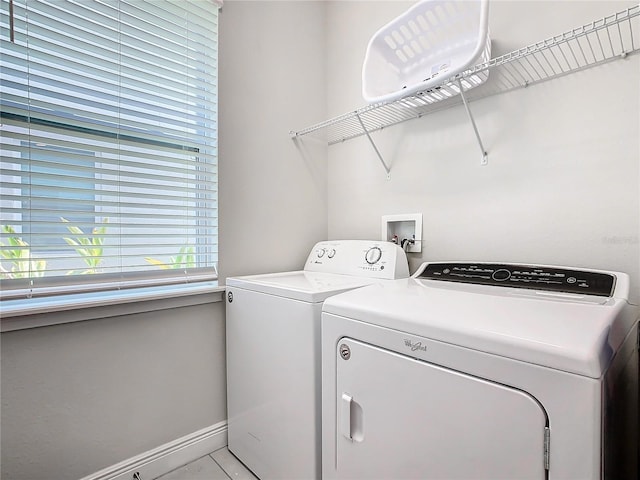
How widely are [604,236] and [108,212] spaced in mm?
1873

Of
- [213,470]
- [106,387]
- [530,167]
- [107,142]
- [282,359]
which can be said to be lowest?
[213,470]

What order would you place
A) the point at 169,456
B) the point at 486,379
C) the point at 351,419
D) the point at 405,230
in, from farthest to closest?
the point at 405,230 → the point at 169,456 → the point at 351,419 → the point at 486,379

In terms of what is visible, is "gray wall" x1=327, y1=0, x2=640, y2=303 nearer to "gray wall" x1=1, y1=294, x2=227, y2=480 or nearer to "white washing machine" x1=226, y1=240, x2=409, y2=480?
"white washing machine" x1=226, y1=240, x2=409, y2=480

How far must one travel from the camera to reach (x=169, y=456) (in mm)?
1417

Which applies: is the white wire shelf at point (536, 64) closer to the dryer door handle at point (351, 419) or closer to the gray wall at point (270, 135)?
the gray wall at point (270, 135)

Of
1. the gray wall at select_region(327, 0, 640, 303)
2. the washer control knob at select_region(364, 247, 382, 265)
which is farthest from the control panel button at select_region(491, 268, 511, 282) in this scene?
the washer control knob at select_region(364, 247, 382, 265)

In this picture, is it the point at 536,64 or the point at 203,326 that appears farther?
the point at 203,326

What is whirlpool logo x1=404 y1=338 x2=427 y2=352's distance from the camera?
0.77m

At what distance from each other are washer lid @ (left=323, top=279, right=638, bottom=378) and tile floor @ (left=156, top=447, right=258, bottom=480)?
993mm

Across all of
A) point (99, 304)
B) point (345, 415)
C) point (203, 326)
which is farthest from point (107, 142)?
point (345, 415)

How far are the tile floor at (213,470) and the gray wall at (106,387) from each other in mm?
145

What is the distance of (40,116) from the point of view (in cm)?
113

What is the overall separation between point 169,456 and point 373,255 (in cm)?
133

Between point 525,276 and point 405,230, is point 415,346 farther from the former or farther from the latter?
point 405,230
